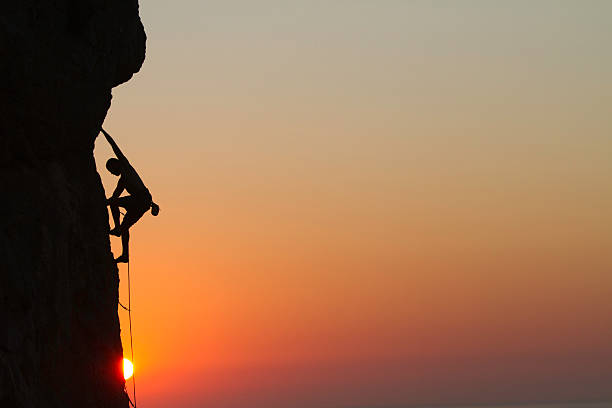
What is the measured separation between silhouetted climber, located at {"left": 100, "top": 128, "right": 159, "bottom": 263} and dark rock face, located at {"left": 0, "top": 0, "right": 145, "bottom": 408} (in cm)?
37

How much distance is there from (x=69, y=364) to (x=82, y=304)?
129cm

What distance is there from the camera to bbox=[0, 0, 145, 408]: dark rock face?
1320 cm

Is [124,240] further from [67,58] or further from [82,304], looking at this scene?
[67,58]

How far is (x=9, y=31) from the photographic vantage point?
1309cm

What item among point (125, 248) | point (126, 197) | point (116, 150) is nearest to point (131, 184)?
point (126, 197)

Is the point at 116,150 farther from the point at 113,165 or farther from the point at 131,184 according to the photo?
the point at 131,184

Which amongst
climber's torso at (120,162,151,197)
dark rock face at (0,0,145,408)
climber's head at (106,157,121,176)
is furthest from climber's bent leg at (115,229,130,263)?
climber's head at (106,157,121,176)

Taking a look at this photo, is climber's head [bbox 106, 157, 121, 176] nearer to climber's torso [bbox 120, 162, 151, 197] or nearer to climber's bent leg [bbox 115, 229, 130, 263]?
climber's torso [bbox 120, 162, 151, 197]

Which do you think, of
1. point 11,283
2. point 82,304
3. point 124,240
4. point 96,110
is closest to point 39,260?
point 11,283

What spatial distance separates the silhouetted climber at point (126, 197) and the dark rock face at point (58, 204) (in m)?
→ 0.37

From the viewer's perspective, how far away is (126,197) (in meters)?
18.1

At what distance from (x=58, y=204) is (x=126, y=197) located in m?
2.93

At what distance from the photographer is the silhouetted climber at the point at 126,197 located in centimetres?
1784

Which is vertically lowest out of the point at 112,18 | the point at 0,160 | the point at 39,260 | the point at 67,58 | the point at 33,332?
the point at 33,332
